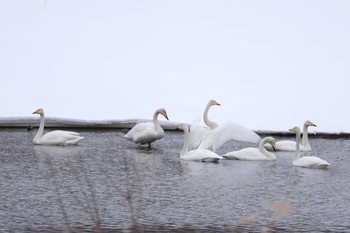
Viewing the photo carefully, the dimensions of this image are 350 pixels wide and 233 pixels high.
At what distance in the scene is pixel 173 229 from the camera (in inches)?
251

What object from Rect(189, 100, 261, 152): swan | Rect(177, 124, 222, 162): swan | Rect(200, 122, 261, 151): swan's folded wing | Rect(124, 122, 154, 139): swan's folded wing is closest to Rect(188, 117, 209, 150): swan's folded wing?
Rect(189, 100, 261, 152): swan

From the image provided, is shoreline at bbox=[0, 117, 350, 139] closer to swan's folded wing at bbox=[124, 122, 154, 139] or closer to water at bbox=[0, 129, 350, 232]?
water at bbox=[0, 129, 350, 232]

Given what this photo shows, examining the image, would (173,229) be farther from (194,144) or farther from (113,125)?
(113,125)

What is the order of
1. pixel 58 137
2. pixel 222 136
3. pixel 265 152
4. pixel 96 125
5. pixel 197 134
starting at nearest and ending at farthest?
1. pixel 265 152
2. pixel 222 136
3. pixel 58 137
4. pixel 197 134
5. pixel 96 125

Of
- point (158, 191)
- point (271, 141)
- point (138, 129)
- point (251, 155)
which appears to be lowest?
point (158, 191)

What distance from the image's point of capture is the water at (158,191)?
21.5 feet

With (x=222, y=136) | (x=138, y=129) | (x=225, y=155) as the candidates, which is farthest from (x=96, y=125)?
(x=225, y=155)

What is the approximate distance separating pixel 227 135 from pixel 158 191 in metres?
3.65

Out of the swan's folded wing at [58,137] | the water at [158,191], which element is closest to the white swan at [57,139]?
the swan's folded wing at [58,137]

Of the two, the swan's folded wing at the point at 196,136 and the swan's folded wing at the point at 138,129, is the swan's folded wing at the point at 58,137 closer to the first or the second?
the swan's folded wing at the point at 138,129

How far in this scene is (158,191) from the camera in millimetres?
8188

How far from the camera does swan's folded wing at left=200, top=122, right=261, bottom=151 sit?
11.6 metres

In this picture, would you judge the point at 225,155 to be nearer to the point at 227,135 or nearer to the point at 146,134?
the point at 227,135

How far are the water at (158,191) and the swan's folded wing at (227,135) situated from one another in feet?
1.52
